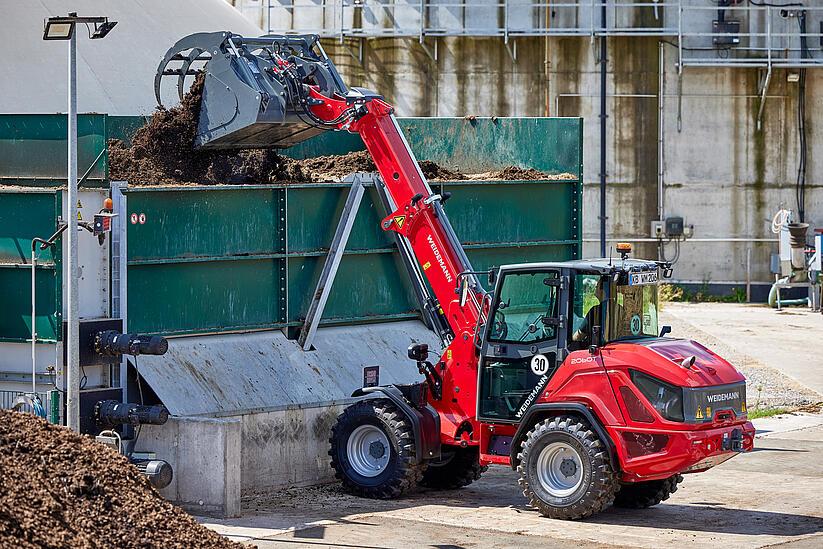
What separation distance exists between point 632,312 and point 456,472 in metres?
2.62

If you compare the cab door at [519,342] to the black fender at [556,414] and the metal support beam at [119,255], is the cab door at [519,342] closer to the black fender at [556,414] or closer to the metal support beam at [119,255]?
the black fender at [556,414]

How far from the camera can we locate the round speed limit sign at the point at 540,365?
45.1ft

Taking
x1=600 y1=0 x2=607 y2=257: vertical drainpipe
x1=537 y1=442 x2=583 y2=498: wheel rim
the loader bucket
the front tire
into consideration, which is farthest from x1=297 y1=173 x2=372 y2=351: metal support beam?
x1=600 y1=0 x2=607 y2=257: vertical drainpipe

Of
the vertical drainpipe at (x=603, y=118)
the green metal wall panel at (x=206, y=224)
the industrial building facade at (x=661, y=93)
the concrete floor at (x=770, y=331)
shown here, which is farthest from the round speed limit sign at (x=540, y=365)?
the industrial building facade at (x=661, y=93)

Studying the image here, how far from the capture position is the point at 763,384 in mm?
22469

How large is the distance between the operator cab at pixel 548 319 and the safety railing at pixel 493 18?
65.5 ft

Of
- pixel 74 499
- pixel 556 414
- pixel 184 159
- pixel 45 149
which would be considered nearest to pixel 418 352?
pixel 556 414

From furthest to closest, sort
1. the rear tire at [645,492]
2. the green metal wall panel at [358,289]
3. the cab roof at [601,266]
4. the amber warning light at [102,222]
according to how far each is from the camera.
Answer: the green metal wall panel at [358,289] → the rear tire at [645,492] → the cab roof at [601,266] → the amber warning light at [102,222]

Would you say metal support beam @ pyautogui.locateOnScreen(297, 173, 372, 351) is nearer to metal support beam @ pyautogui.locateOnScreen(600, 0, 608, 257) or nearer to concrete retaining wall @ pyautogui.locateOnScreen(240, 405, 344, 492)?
concrete retaining wall @ pyautogui.locateOnScreen(240, 405, 344, 492)

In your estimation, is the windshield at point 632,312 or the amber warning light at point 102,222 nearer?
the amber warning light at point 102,222

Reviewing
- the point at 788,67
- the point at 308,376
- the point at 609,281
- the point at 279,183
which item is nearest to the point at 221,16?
the point at 279,183

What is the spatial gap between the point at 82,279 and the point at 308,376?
3.16 metres

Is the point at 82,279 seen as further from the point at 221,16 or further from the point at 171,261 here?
the point at 221,16

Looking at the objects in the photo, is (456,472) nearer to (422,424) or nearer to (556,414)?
(422,424)
